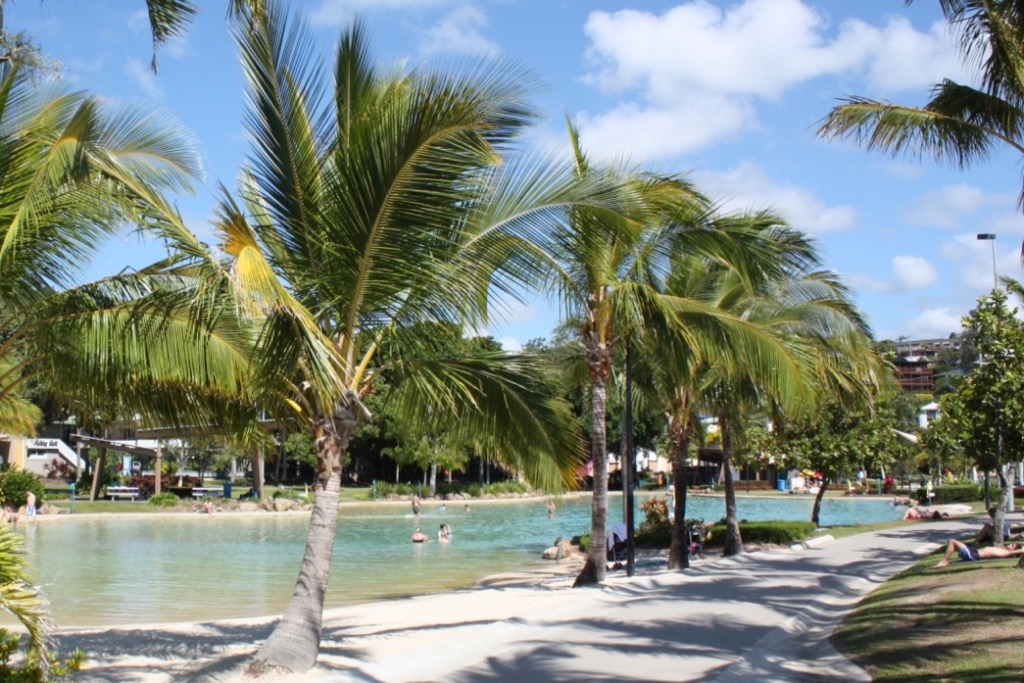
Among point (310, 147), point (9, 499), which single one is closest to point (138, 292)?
point (310, 147)

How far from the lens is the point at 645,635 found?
10.0m

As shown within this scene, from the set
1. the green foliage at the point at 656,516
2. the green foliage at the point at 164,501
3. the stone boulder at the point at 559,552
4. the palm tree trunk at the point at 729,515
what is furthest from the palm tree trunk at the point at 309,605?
the green foliage at the point at 164,501

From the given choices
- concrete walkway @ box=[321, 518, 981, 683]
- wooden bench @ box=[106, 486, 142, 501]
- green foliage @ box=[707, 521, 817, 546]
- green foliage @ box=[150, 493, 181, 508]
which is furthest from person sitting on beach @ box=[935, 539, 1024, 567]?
wooden bench @ box=[106, 486, 142, 501]

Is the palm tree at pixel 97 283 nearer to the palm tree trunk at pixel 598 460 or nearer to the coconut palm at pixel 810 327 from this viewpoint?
the palm tree trunk at pixel 598 460

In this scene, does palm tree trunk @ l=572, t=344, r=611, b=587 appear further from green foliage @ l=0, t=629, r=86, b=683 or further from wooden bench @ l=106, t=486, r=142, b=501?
wooden bench @ l=106, t=486, r=142, b=501

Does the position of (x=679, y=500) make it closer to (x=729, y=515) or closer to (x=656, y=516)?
(x=729, y=515)

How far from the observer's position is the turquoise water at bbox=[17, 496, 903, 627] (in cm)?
1689

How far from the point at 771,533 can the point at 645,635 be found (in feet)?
48.4

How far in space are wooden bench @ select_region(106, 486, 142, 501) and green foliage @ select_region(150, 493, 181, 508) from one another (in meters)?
4.73

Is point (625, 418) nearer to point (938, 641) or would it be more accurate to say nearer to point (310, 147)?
point (938, 641)

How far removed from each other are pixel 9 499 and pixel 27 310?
1248 inches

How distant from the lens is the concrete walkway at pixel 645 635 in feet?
27.3

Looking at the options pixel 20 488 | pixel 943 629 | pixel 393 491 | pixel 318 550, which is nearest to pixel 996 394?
pixel 943 629

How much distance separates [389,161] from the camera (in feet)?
25.7
